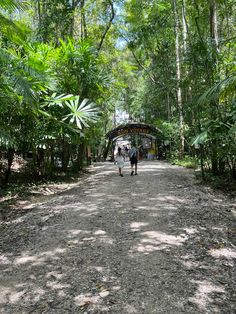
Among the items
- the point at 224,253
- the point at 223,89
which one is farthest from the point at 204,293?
the point at 223,89

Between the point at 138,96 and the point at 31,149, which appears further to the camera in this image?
the point at 138,96

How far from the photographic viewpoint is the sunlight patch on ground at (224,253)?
518cm

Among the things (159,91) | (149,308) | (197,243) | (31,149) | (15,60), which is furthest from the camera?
(159,91)

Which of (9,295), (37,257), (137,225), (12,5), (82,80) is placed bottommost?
(9,295)

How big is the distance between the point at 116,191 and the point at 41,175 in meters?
4.93

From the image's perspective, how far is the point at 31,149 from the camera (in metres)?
13.1

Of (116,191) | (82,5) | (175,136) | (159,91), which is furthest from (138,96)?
(116,191)

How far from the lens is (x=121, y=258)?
5.07 m

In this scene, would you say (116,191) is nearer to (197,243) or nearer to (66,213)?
(66,213)

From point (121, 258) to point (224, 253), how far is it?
162cm


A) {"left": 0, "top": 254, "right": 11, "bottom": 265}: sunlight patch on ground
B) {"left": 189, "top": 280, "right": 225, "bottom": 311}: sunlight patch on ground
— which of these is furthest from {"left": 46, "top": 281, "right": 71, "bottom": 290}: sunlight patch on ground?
{"left": 189, "top": 280, "right": 225, "bottom": 311}: sunlight patch on ground

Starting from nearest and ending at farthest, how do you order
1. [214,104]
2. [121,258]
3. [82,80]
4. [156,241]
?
[121,258], [156,241], [214,104], [82,80]

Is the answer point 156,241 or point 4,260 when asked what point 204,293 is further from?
point 4,260

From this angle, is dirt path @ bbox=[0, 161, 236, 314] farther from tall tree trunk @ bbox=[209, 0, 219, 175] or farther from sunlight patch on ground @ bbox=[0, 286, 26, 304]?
tall tree trunk @ bbox=[209, 0, 219, 175]
